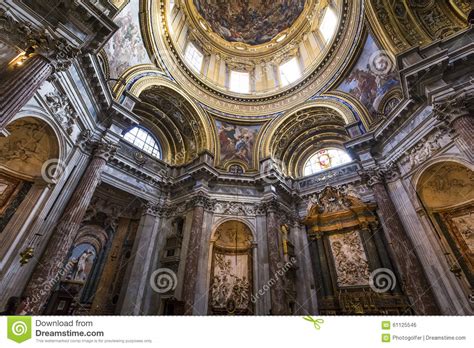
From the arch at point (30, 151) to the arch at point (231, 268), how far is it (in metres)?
7.28

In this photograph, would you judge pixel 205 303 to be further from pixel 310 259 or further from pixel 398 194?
pixel 398 194

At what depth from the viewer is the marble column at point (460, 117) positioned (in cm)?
652

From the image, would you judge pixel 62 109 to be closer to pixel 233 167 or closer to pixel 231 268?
pixel 233 167

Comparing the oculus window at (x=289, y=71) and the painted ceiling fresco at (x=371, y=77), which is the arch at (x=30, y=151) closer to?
the painted ceiling fresco at (x=371, y=77)

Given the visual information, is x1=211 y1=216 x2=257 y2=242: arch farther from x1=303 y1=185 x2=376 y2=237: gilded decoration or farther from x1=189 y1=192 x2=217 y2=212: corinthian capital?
x1=303 y1=185 x2=376 y2=237: gilded decoration

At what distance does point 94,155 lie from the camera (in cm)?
863

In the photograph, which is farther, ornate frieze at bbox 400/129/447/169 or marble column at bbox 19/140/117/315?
ornate frieze at bbox 400/129/447/169

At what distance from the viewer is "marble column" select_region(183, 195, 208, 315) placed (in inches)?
347

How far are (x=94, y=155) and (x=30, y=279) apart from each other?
444 cm

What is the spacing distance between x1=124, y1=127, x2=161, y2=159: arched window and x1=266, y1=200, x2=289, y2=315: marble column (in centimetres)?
772

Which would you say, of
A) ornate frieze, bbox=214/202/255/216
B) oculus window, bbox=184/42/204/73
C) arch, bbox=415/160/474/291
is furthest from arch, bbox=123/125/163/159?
arch, bbox=415/160/474/291

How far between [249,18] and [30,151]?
19.9 meters

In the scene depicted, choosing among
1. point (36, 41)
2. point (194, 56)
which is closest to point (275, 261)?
point (36, 41)

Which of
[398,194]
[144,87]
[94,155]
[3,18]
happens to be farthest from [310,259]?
[3,18]
